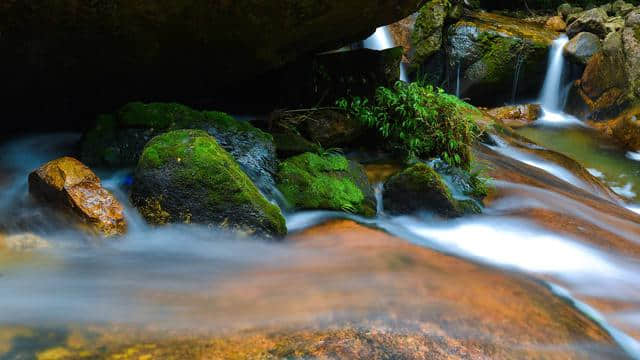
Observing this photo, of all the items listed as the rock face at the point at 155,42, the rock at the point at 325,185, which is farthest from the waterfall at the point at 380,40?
the rock at the point at 325,185

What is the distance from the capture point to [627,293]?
4047 mm

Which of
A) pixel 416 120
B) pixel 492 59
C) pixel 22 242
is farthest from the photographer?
pixel 492 59

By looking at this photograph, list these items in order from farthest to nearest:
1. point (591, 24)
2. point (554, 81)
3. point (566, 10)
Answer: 1. point (566, 10)
2. point (591, 24)
3. point (554, 81)

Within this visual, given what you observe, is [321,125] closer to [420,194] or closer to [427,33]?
[420,194]

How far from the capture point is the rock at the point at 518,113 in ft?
40.8

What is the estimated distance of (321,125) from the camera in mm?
6469

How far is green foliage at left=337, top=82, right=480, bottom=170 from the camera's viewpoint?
659cm

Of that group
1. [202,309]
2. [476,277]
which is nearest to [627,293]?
[476,277]

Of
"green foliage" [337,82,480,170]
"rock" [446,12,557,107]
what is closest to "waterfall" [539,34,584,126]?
"rock" [446,12,557,107]

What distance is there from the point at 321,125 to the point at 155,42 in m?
2.11

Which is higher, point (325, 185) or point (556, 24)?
point (556, 24)

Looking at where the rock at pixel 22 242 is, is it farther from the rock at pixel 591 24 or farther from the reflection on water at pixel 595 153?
the rock at pixel 591 24

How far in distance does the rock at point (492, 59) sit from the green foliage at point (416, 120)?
649 centimetres

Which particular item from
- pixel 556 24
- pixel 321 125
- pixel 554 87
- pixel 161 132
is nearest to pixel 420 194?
pixel 321 125
